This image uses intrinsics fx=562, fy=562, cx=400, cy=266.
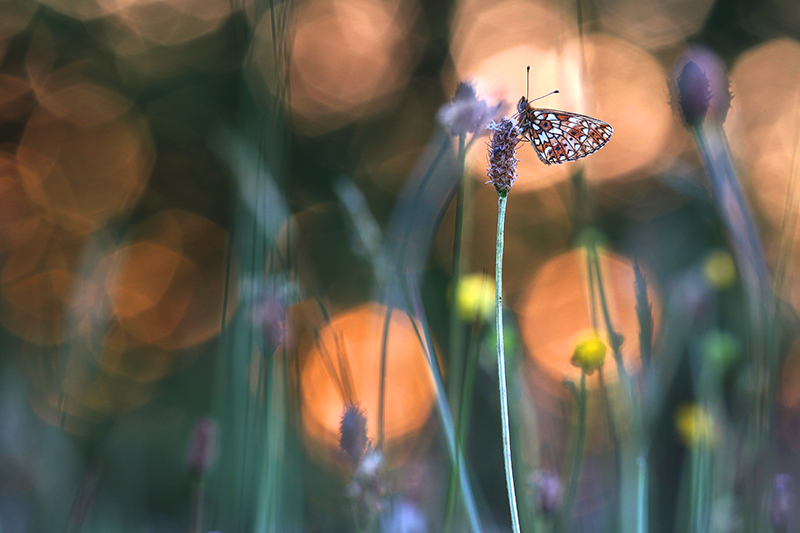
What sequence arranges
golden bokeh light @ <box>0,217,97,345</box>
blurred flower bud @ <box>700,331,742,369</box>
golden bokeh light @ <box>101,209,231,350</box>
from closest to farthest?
blurred flower bud @ <box>700,331,742,369</box> < golden bokeh light @ <box>0,217,97,345</box> < golden bokeh light @ <box>101,209,231,350</box>

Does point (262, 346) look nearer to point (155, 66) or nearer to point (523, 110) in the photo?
point (523, 110)

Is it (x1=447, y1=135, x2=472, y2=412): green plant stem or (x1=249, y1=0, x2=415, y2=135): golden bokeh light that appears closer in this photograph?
(x1=447, y1=135, x2=472, y2=412): green plant stem

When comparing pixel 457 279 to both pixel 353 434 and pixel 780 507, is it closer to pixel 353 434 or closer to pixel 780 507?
pixel 353 434

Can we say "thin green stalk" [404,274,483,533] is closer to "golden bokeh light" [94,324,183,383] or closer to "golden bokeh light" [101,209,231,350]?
"golden bokeh light" [94,324,183,383]

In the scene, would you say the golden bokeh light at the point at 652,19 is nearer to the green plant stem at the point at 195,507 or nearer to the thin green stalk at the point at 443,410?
the thin green stalk at the point at 443,410

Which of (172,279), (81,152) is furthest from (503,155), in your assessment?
(81,152)

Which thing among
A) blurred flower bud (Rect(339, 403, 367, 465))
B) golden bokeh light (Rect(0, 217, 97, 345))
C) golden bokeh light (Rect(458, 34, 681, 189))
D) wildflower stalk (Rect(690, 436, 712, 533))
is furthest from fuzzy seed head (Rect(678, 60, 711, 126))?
golden bokeh light (Rect(458, 34, 681, 189))

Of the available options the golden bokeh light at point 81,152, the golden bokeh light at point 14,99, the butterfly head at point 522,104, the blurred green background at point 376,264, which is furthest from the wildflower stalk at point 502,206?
the golden bokeh light at point 14,99

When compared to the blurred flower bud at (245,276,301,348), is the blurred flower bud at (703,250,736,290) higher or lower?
higher
